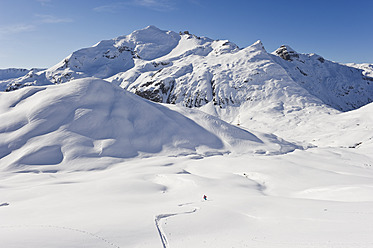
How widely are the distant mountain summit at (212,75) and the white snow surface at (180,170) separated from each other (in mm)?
1713

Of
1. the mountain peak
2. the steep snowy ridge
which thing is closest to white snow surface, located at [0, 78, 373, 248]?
the steep snowy ridge

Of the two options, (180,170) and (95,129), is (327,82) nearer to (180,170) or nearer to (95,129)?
(180,170)

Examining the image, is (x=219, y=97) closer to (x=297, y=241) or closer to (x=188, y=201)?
(x=188, y=201)

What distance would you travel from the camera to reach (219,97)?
110 metres

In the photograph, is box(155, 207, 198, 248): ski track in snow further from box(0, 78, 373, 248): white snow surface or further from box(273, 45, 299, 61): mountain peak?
box(273, 45, 299, 61): mountain peak

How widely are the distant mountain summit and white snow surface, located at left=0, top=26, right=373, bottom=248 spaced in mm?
1713

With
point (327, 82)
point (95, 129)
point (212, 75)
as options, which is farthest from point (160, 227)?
point (327, 82)

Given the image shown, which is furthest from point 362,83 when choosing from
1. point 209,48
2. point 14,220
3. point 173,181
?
point 14,220

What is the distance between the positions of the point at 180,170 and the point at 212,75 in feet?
311

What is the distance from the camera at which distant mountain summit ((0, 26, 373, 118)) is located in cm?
10888

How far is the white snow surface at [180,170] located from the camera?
44.0 ft

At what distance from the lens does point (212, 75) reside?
4875 inches

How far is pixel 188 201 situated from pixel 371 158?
39.2 meters

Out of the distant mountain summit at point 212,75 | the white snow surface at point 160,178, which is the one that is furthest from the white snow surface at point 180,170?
the distant mountain summit at point 212,75
